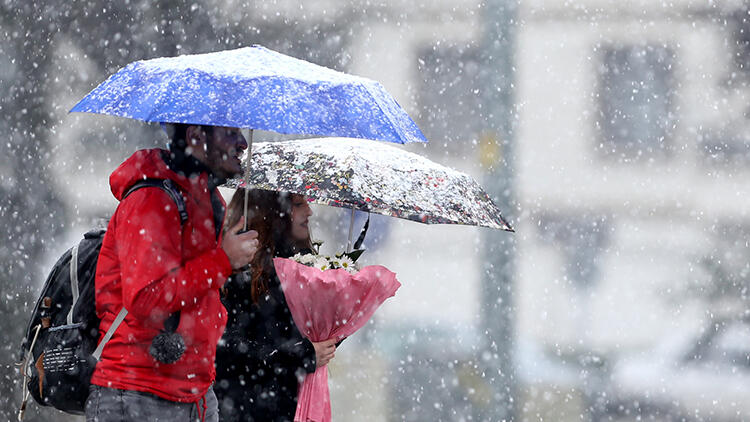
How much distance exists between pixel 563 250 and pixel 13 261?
381 inches

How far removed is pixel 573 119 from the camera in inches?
575

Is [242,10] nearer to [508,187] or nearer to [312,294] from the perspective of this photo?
Answer: [508,187]

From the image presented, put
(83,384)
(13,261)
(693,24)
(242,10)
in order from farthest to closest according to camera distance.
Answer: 1. (693,24)
2. (242,10)
3. (13,261)
4. (83,384)

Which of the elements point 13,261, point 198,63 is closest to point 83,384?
point 198,63

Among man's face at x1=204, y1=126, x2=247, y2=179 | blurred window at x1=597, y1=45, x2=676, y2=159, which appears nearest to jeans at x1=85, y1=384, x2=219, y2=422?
man's face at x1=204, y1=126, x2=247, y2=179

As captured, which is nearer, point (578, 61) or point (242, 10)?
point (242, 10)

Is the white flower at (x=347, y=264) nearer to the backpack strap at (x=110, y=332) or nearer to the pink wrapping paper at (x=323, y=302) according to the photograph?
the pink wrapping paper at (x=323, y=302)

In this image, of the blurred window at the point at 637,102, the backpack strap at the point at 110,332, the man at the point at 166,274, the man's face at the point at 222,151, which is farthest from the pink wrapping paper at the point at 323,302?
the blurred window at the point at 637,102

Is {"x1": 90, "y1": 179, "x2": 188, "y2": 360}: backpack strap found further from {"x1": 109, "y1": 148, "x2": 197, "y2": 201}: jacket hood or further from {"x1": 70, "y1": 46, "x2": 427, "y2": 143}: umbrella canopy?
{"x1": 70, "y1": 46, "x2": 427, "y2": 143}: umbrella canopy

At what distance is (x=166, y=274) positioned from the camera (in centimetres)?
254

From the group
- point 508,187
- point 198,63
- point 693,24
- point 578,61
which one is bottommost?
point 198,63

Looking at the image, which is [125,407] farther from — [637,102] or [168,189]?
[637,102]

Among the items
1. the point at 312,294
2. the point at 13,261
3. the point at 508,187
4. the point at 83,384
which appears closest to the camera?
the point at 83,384

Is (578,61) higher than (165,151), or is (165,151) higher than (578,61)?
(578,61)
